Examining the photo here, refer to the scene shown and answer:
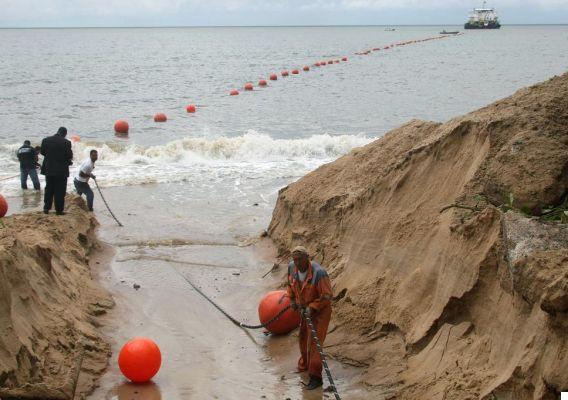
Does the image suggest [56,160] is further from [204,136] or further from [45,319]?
[204,136]

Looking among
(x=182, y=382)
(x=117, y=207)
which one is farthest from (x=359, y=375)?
(x=117, y=207)

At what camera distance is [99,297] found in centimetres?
1018

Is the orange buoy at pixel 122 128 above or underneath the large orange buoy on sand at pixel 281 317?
underneath

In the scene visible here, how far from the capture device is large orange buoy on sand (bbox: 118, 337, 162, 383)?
7.69 m

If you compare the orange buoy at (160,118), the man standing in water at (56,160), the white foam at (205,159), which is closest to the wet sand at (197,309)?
the man standing in water at (56,160)

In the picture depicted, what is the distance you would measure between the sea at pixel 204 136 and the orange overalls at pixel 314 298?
1.37 ft

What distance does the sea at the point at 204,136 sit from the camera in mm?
11016

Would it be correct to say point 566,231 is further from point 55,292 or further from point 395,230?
point 55,292

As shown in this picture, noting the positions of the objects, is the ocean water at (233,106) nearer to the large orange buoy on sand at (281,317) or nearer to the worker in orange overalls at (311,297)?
the large orange buoy on sand at (281,317)

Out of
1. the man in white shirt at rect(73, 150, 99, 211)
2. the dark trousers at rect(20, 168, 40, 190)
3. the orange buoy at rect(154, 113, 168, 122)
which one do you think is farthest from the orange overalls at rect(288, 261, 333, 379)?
the orange buoy at rect(154, 113, 168, 122)

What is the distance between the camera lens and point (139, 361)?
7680 millimetres

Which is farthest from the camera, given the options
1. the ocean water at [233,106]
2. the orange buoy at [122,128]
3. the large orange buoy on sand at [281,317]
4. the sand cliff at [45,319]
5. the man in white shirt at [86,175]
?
the orange buoy at [122,128]

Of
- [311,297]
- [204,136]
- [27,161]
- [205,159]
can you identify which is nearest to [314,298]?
[311,297]

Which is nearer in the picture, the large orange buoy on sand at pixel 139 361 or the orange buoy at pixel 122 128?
the large orange buoy on sand at pixel 139 361
